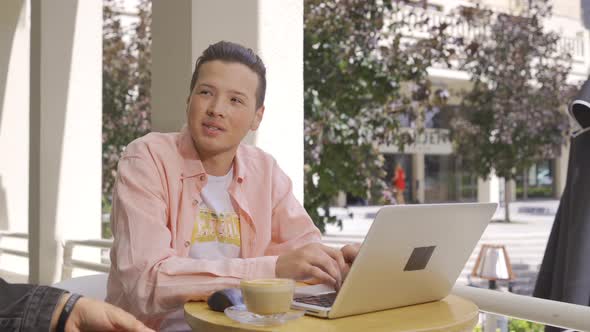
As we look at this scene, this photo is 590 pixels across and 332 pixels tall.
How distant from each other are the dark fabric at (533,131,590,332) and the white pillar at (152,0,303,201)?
3.24 ft

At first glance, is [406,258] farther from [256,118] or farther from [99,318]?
[256,118]

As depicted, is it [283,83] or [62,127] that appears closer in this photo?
[283,83]

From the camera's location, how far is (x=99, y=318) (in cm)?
119

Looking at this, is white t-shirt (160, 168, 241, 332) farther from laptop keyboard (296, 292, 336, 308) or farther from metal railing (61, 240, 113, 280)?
metal railing (61, 240, 113, 280)

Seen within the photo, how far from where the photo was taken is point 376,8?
17.5 ft

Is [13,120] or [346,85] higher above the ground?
[346,85]

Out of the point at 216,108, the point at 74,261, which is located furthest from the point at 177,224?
the point at 74,261

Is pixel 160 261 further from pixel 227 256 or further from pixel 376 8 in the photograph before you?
pixel 376 8

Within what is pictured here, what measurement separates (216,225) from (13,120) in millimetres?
4864

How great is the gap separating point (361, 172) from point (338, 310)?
12.6ft

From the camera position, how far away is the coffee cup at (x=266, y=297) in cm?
134

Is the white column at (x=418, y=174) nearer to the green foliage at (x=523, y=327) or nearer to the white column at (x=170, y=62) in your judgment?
the green foliage at (x=523, y=327)

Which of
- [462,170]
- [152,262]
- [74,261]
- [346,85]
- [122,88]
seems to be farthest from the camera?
[462,170]

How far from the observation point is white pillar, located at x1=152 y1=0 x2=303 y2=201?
274 centimetres
